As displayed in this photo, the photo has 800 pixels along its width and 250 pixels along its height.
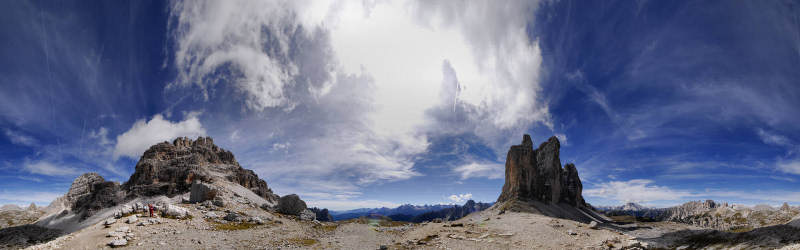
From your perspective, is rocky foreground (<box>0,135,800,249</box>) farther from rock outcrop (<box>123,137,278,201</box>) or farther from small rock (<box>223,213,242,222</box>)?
rock outcrop (<box>123,137,278,201</box>)

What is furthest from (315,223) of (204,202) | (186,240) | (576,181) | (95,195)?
(576,181)

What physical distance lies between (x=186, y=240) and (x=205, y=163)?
108 m

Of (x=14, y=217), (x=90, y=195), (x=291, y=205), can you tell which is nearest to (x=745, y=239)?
(x=291, y=205)

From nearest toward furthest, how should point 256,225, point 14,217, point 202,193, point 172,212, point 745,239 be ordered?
1. point 745,239
2. point 172,212
3. point 256,225
4. point 202,193
5. point 14,217

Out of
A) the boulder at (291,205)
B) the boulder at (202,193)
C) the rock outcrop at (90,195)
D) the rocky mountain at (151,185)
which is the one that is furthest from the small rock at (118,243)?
the rock outcrop at (90,195)

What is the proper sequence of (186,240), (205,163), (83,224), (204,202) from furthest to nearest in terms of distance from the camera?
(205,163)
(83,224)
(204,202)
(186,240)

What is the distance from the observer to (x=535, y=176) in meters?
139

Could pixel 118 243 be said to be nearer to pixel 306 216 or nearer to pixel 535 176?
pixel 306 216

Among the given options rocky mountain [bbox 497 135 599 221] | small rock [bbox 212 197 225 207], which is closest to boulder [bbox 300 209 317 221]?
small rock [bbox 212 197 225 207]

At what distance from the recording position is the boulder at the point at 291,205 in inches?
3243

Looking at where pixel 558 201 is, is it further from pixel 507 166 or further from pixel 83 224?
pixel 83 224

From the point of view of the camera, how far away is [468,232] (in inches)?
2074

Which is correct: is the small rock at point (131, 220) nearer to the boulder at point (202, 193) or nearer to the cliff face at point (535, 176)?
the boulder at point (202, 193)

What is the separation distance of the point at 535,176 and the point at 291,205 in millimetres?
113792
